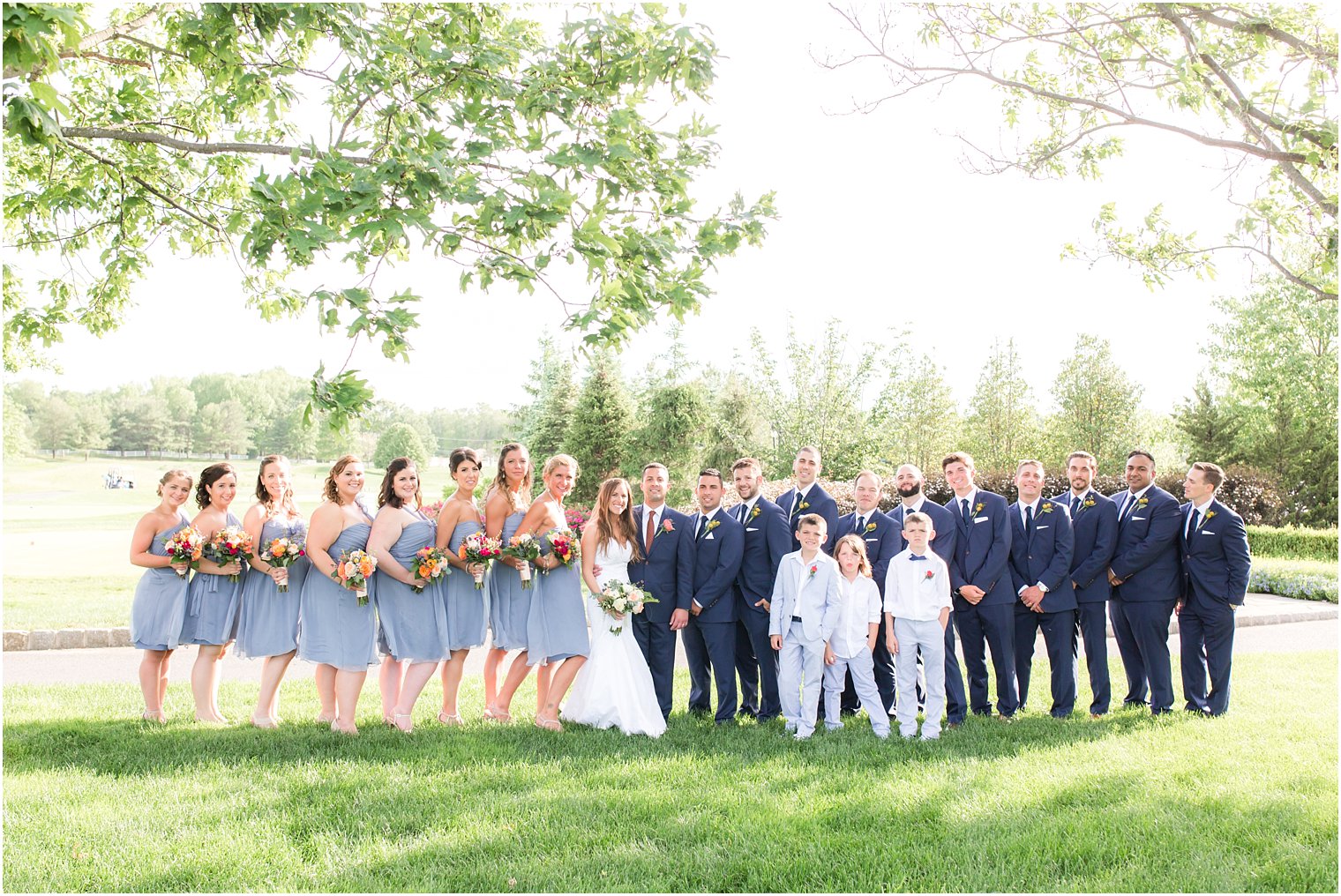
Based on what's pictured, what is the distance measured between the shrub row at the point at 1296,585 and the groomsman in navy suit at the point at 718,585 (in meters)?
14.5

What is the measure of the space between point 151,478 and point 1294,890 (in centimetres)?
6398

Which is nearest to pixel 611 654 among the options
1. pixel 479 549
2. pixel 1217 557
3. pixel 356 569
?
pixel 479 549

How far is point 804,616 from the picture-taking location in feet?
25.0

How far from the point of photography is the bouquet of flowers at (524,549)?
777 cm

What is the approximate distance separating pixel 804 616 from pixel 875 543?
3.69ft

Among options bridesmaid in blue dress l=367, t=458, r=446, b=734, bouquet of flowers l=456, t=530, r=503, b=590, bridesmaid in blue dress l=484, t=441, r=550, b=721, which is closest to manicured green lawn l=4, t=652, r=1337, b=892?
bridesmaid in blue dress l=367, t=458, r=446, b=734

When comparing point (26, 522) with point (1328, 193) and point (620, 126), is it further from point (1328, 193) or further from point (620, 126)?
point (1328, 193)

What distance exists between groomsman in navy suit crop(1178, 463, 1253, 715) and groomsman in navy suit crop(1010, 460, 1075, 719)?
107 cm

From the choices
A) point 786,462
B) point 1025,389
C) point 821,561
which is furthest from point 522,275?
point 1025,389

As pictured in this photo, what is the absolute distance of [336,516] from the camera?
767cm

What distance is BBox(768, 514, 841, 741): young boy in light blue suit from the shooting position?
7.59 metres

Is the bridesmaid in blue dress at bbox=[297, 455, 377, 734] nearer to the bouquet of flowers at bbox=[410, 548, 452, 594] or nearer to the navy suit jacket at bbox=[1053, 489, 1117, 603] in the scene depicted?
the bouquet of flowers at bbox=[410, 548, 452, 594]

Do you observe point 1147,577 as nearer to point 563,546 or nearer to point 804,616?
point 804,616

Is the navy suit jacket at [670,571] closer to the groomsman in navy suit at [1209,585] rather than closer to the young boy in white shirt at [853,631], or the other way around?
the young boy in white shirt at [853,631]
